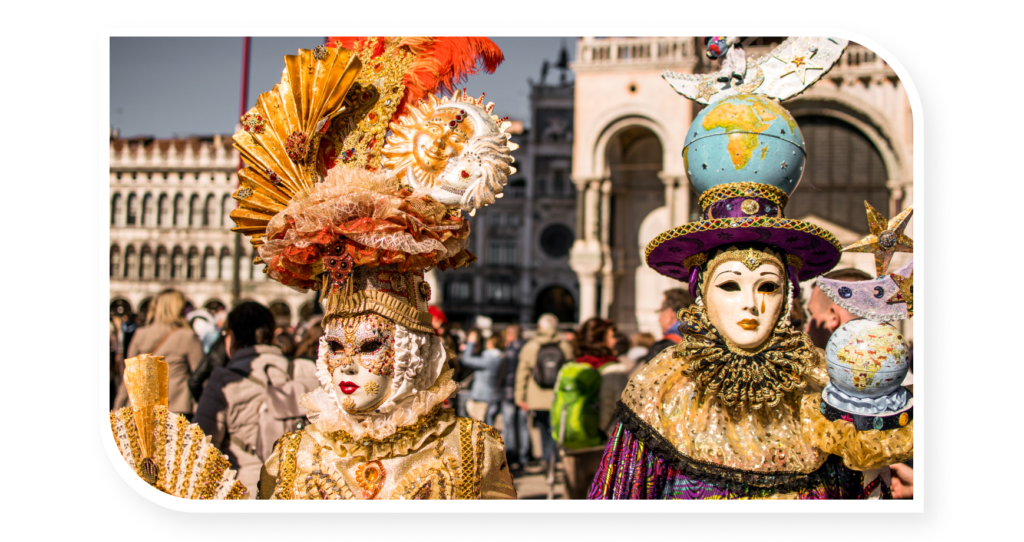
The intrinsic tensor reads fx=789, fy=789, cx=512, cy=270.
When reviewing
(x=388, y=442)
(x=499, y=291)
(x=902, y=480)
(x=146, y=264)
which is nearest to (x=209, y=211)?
(x=146, y=264)

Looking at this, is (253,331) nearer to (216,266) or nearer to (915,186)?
(915,186)

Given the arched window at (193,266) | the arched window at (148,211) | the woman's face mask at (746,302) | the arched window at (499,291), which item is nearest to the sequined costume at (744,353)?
the woman's face mask at (746,302)

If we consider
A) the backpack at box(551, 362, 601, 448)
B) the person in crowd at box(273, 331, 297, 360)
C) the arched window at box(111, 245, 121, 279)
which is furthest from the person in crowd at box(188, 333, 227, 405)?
the backpack at box(551, 362, 601, 448)

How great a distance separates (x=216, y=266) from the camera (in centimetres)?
2756

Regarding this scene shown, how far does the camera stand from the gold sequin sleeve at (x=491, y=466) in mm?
2922

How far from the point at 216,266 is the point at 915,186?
2746 cm

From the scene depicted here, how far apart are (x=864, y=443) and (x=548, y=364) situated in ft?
16.0

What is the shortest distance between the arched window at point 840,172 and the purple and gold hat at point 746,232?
14978 mm

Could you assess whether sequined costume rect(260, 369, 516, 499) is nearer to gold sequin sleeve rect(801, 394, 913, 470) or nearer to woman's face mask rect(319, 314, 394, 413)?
woman's face mask rect(319, 314, 394, 413)

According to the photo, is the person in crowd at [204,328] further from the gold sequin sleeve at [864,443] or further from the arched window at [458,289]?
the arched window at [458,289]

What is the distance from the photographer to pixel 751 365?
2.87 metres

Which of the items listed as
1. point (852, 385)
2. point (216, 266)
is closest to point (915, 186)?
point (852, 385)

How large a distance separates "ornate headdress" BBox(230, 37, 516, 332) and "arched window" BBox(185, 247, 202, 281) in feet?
84.1

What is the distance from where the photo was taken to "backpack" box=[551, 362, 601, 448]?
19.2 feet
